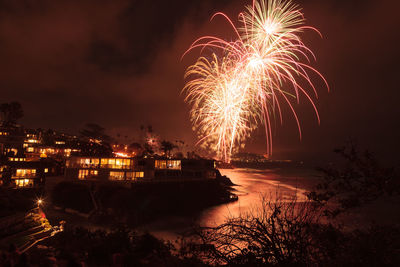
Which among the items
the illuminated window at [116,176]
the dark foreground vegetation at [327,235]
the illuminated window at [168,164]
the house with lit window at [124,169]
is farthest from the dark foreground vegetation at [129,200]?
the dark foreground vegetation at [327,235]

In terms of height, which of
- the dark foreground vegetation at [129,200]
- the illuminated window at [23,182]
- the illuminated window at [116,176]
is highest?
the illuminated window at [116,176]

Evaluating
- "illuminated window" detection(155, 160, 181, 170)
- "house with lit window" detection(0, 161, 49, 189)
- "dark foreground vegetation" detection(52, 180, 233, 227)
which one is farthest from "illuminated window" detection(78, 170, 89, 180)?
"illuminated window" detection(155, 160, 181, 170)

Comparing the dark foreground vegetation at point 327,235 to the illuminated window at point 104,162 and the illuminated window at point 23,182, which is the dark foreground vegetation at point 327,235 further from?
the illuminated window at point 23,182

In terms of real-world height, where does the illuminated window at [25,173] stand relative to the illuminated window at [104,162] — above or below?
below

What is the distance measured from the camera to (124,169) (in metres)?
39.9

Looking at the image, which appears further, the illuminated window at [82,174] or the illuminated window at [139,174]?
the illuminated window at [139,174]

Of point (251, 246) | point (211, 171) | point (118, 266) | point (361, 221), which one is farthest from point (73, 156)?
point (361, 221)

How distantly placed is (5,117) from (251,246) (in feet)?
300

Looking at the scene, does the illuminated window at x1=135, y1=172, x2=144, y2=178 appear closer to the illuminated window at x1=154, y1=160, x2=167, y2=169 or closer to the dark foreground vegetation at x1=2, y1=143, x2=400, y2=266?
the illuminated window at x1=154, y1=160, x2=167, y2=169

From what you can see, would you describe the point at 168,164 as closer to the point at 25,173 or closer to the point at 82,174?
the point at 82,174

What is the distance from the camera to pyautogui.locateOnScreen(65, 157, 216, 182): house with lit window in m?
39.6

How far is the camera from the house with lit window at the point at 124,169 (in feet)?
130

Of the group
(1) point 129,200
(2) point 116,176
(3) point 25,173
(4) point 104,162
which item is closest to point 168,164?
(2) point 116,176

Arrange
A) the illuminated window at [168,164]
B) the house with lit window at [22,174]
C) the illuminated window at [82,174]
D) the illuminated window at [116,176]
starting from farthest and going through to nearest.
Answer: the illuminated window at [168,164] < the illuminated window at [82,174] < the illuminated window at [116,176] < the house with lit window at [22,174]
